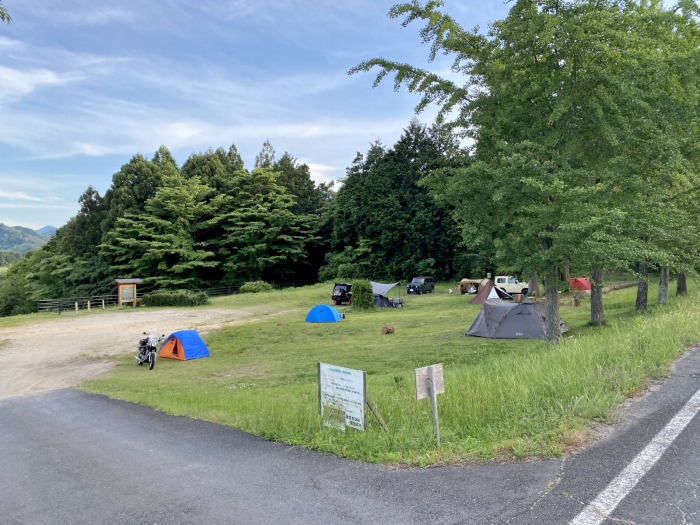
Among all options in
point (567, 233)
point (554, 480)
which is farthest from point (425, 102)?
point (554, 480)

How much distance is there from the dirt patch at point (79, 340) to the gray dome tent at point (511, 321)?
40.7 feet

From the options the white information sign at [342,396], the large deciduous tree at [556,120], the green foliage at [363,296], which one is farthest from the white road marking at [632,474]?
the green foliage at [363,296]

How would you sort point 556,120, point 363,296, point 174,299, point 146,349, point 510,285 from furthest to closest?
point 510,285 → point 174,299 → point 363,296 → point 146,349 → point 556,120

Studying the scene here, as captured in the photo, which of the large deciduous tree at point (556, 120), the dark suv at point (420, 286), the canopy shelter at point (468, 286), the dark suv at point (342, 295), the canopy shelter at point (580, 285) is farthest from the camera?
the dark suv at point (420, 286)

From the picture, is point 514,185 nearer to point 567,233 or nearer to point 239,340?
point 567,233

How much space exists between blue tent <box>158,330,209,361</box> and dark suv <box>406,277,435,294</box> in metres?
25.2

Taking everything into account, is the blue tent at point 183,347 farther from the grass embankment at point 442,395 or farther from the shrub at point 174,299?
the shrub at point 174,299

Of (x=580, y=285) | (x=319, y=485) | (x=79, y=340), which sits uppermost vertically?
(x=319, y=485)

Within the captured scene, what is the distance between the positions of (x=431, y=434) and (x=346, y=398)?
1.04 metres

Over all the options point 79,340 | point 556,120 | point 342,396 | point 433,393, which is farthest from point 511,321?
point 79,340

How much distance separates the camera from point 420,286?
39.0m

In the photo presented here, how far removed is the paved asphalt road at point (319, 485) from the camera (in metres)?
3.28

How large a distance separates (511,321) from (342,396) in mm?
11772

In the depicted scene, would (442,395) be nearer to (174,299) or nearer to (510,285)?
(510,285)
